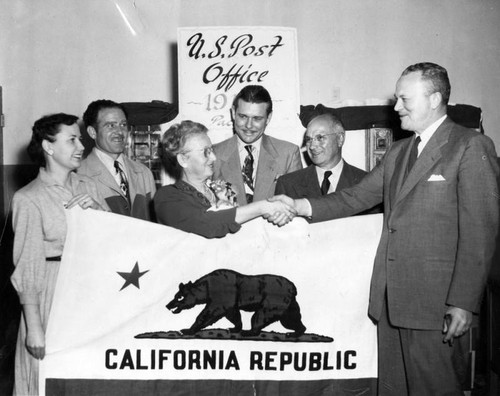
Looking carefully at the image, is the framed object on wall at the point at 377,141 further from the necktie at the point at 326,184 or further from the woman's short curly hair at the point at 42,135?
the woman's short curly hair at the point at 42,135

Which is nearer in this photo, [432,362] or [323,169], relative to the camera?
[432,362]

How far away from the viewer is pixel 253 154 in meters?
4.13

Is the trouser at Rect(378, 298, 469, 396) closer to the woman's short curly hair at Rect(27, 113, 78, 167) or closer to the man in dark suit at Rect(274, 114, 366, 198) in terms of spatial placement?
the man in dark suit at Rect(274, 114, 366, 198)

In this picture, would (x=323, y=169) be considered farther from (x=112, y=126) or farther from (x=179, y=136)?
(x=112, y=126)

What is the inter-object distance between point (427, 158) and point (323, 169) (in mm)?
1232

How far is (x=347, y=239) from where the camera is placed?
2.99 meters

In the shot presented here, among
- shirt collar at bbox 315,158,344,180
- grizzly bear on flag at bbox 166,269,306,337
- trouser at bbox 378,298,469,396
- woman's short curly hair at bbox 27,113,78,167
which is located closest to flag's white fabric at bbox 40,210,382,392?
grizzly bear on flag at bbox 166,269,306,337

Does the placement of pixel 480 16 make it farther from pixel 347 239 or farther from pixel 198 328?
pixel 198 328

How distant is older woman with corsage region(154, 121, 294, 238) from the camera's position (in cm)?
291

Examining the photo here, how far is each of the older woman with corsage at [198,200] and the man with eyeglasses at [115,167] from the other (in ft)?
2.88

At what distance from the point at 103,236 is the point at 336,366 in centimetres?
140

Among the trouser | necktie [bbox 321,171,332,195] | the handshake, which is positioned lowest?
the trouser

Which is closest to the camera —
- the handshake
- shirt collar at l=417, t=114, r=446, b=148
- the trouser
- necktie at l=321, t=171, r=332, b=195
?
the trouser

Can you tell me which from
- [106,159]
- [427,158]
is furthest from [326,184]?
[106,159]
